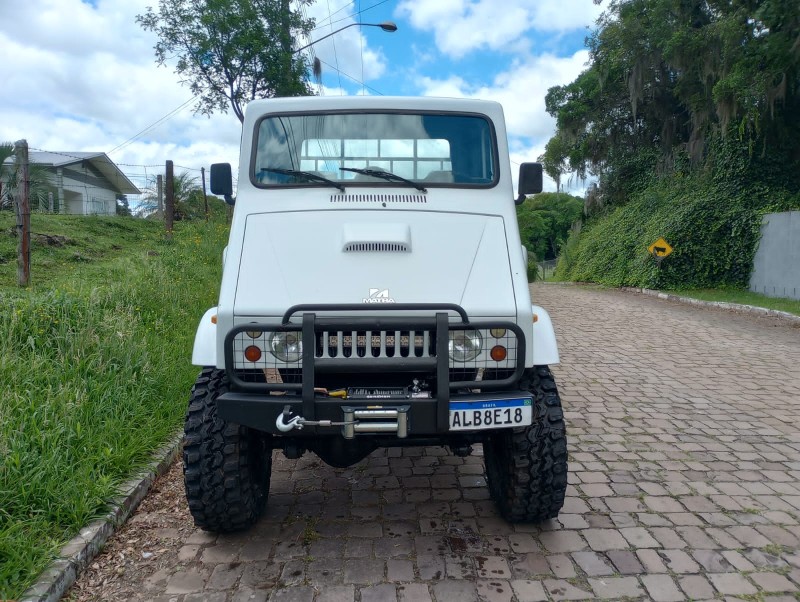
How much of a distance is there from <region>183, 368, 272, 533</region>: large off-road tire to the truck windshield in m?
1.46

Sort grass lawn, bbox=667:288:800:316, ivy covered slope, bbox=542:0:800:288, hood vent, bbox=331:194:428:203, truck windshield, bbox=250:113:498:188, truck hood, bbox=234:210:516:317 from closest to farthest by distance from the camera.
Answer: truck hood, bbox=234:210:516:317, hood vent, bbox=331:194:428:203, truck windshield, bbox=250:113:498:188, grass lawn, bbox=667:288:800:316, ivy covered slope, bbox=542:0:800:288

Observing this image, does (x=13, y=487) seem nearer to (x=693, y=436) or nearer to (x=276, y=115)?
(x=276, y=115)

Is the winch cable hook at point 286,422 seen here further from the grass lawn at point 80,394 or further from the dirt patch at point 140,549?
the grass lawn at point 80,394

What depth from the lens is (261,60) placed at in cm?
1833

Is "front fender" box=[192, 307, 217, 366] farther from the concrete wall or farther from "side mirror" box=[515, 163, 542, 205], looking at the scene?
the concrete wall

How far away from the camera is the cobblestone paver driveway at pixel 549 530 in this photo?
2.99 m

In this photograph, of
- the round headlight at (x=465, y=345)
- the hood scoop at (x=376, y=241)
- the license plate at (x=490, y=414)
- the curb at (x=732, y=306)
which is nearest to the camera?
the license plate at (x=490, y=414)

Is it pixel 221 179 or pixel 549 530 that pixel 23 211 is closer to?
pixel 221 179

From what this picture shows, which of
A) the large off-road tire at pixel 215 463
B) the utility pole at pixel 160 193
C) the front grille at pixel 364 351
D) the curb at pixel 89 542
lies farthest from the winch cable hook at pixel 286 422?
the utility pole at pixel 160 193

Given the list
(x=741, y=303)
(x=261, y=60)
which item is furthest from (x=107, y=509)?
(x=261, y=60)

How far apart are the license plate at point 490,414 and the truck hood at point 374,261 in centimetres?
42

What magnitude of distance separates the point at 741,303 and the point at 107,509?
45.6ft

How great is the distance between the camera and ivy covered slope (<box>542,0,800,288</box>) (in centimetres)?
1535

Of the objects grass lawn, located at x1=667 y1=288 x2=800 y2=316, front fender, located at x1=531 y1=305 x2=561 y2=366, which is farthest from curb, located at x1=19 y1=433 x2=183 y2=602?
grass lawn, located at x1=667 y1=288 x2=800 y2=316
